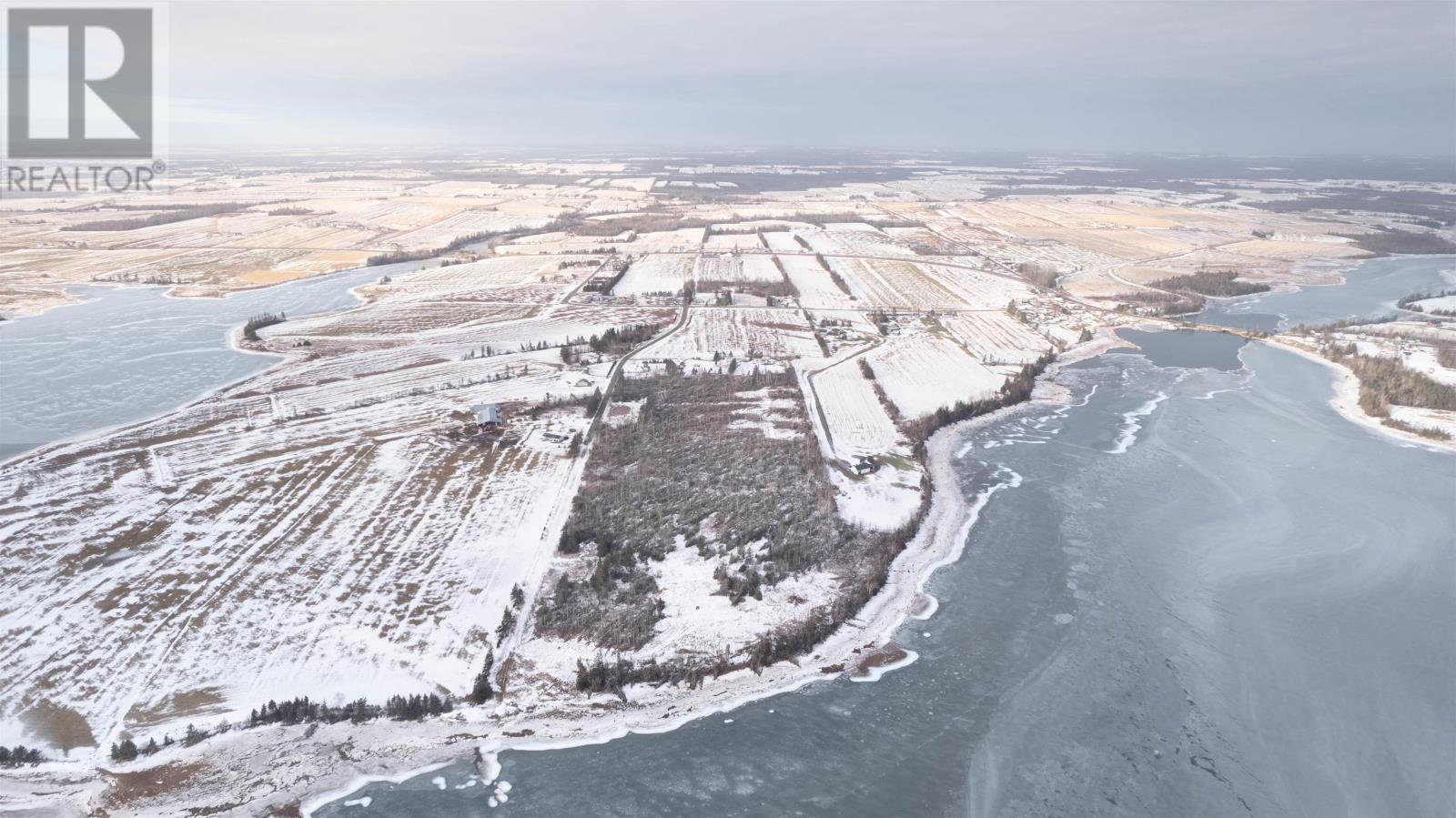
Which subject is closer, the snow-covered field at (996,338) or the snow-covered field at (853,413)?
the snow-covered field at (853,413)

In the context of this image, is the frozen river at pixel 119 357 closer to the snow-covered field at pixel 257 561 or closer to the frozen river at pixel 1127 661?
the frozen river at pixel 1127 661

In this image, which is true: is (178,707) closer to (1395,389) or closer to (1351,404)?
(1351,404)

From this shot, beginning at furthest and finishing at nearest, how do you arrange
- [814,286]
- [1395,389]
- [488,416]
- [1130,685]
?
[814,286] < [1395,389] < [488,416] < [1130,685]

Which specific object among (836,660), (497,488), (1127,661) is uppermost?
(497,488)

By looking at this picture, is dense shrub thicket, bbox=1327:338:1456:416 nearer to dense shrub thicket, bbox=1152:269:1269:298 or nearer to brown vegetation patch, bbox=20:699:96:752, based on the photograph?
dense shrub thicket, bbox=1152:269:1269:298

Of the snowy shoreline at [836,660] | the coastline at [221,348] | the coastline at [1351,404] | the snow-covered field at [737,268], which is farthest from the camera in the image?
the snow-covered field at [737,268]

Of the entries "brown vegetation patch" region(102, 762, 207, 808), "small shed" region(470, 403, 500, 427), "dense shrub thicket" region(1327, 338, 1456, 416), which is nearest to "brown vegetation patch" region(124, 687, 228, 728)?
"brown vegetation patch" region(102, 762, 207, 808)


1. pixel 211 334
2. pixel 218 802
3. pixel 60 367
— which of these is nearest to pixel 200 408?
pixel 60 367

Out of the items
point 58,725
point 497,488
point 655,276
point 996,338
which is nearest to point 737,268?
point 655,276

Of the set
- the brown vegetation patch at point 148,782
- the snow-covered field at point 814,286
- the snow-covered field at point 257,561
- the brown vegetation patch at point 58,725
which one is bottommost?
the brown vegetation patch at point 148,782

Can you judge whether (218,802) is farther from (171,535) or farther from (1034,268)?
(1034,268)

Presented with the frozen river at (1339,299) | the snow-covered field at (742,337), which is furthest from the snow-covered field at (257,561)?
the frozen river at (1339,299)
